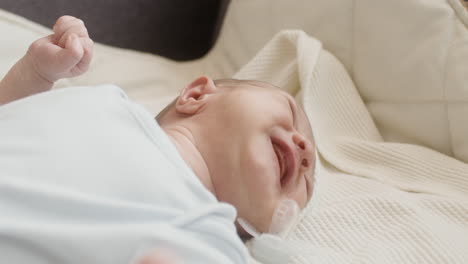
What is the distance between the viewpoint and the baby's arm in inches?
32.1

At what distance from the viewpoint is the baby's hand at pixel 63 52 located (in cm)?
81

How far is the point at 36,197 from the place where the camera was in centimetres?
66

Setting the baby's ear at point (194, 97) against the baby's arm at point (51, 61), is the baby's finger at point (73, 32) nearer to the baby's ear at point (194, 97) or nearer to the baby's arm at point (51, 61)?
the baby's arm at point (51, 61)

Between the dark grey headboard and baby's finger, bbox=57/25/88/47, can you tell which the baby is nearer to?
baby's finger, bbox=57/25/88/47

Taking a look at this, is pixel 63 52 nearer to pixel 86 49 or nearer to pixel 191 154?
pixel 86 49

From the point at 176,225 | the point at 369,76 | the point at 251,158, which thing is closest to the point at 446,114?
the point at 369,76

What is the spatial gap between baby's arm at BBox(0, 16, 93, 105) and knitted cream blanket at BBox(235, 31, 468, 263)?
385mm

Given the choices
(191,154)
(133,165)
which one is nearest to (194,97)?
(191,154)

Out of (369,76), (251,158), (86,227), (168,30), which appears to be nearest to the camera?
(86,227)

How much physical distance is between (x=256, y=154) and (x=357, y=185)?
1.00 feet

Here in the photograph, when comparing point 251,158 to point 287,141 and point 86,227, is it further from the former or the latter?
point 86,227

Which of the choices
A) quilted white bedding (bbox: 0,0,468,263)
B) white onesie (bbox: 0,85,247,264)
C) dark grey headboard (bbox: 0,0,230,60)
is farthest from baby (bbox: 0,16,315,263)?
dark grey headboard (bbox: 0,0,230,60)

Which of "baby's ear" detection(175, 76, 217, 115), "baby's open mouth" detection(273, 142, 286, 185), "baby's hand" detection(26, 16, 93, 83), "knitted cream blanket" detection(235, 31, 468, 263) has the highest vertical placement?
"baby's hand" detection(26, 16, 93, 83)

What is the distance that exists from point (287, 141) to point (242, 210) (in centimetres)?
12
